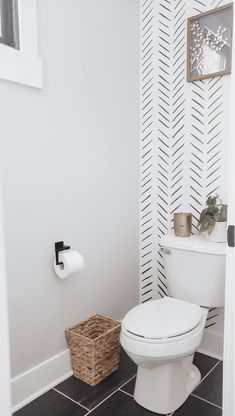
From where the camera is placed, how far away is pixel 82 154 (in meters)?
1.76

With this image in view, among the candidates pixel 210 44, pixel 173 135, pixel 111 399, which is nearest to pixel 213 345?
pixel 111 399

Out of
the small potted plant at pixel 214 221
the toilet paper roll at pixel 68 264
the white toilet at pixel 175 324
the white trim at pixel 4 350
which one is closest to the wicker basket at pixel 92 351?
the white toilet at pixel 175 324

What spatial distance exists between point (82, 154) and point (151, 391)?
3.95ft

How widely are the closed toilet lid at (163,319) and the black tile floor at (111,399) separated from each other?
0.41 meters

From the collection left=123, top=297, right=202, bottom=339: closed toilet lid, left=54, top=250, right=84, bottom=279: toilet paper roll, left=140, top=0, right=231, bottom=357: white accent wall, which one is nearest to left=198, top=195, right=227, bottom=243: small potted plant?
left=140, top=0, right=231, bottom=357: white accent wall

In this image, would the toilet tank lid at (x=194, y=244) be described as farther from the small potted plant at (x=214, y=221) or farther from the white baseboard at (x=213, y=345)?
the white baseboard at (x=213, y=345)

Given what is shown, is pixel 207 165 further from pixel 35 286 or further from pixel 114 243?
pixel 35 286

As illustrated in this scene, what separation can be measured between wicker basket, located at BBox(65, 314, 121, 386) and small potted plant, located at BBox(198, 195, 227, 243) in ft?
2.30

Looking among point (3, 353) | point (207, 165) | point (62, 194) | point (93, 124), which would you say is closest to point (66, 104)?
point (93, 124)

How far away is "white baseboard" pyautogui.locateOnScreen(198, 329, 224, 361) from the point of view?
1904mm

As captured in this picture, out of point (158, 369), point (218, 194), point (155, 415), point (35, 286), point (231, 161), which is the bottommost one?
point (155, 415)

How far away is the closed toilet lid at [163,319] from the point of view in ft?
4.56

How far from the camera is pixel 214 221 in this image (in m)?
1.67

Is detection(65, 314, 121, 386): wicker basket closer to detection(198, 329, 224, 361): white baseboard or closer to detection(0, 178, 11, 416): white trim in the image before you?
detection(198, 329, 224, 361): white baseboard
